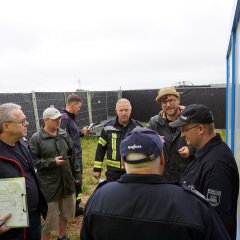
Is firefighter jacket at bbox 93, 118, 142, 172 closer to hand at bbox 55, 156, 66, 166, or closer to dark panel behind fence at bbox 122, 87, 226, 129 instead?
hand at bbox 55, 156, 66, 166

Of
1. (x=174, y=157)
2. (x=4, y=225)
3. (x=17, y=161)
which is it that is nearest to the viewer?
(x=4, y=225)

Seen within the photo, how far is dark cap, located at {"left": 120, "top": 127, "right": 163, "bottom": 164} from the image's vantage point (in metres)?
1.48

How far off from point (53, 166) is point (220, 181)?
2.41m

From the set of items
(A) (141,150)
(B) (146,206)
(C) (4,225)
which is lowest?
(C) (4,225)

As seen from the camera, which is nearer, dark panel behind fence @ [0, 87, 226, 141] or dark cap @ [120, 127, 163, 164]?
dark cap @ [120, 127, 163, 164]

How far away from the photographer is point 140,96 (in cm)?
1662

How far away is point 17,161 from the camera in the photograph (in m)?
2.63

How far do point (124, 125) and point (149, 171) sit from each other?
2.56 metres

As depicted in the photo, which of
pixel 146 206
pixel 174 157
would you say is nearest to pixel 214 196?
pixel 146 206

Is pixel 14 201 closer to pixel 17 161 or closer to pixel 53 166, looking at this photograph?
pixel 17 161

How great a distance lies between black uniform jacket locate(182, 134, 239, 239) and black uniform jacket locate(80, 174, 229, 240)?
1.61 ft

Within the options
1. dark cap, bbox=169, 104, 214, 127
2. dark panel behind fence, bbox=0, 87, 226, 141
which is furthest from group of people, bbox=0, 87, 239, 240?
dark panel behind fence, bbox=0, 87, 226, 141

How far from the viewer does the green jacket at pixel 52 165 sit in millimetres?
3684

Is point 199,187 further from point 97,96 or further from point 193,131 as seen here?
point 97,96
